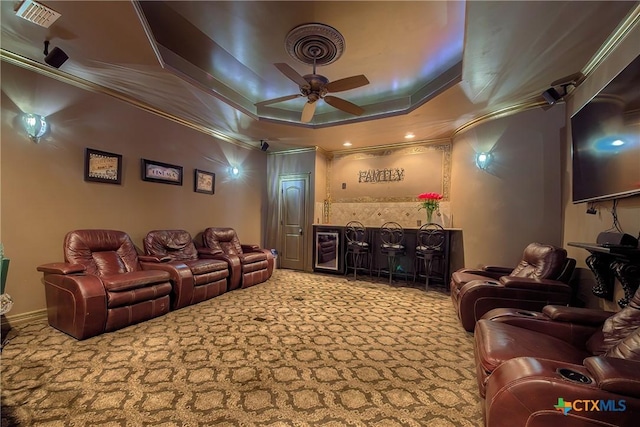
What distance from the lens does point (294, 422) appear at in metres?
1.56

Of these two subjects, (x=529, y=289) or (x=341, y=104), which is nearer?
(x=529, y=289)

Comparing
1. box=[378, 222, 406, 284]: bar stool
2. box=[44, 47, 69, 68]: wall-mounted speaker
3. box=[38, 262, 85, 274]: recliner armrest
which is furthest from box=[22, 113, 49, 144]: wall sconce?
box=[378, 222, 406, 284]: bar stool

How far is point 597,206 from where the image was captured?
9.07 feet

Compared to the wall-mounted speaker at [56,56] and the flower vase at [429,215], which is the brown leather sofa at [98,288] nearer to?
the wall-mounted speaker at [56,56]

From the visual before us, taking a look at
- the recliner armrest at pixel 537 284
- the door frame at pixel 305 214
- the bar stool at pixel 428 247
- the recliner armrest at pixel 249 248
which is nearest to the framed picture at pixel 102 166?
the recliner armrest at pixel 249 248

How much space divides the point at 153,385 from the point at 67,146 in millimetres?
3086

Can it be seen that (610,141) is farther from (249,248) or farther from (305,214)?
(249,248)

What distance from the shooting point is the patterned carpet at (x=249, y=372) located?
5.30 feet

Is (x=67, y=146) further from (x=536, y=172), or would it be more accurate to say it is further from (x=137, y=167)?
(x=536, y=172)

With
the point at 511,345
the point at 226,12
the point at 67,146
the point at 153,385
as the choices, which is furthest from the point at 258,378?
the point at 67,146

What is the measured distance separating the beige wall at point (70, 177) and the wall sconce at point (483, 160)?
482 centimetres

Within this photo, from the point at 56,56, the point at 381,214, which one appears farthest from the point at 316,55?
the point at 381,214

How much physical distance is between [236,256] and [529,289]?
12.7ft

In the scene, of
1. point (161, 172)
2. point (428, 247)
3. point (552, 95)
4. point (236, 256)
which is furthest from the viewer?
point (428, 247)
